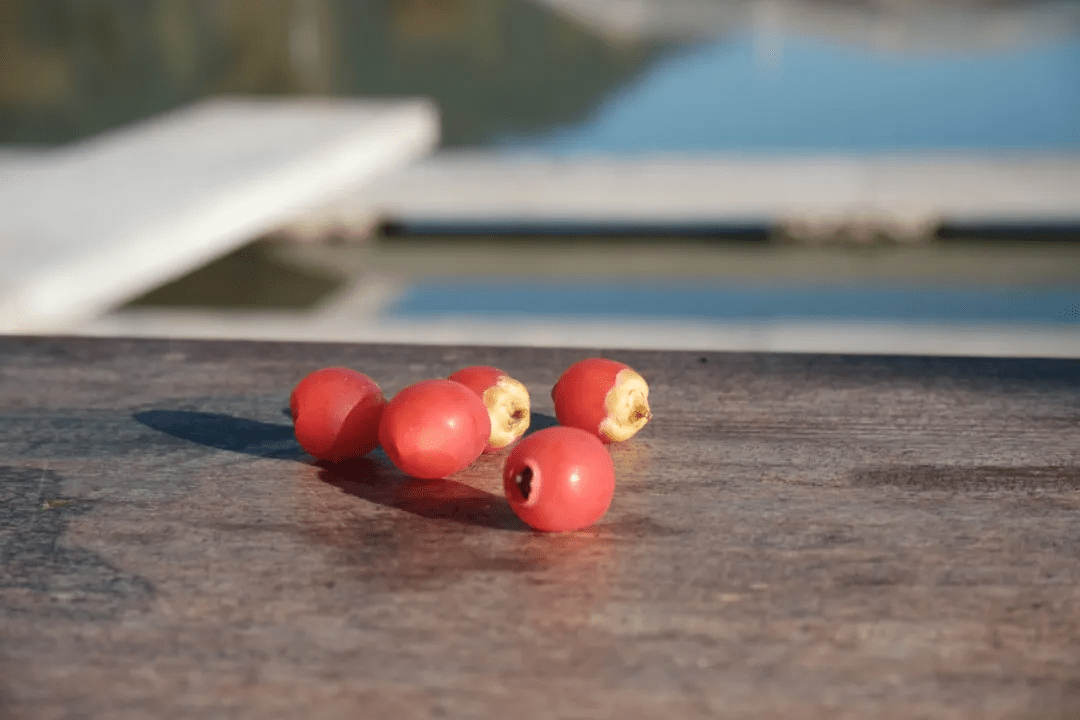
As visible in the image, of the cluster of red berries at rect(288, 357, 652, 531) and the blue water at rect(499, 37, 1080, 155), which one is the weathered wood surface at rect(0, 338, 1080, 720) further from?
the blue water at rect(499, 37, 1080, 155)

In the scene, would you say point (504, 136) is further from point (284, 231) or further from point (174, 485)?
point (174, 485)

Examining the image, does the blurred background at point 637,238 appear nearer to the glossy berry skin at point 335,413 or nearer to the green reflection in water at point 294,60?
the green reflection in water at point 294,60

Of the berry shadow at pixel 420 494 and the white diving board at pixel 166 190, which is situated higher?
the white diving board at pixel 166 190

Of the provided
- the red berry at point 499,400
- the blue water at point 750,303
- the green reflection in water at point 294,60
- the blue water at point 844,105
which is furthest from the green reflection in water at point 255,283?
the green reflection in water at point 294,60

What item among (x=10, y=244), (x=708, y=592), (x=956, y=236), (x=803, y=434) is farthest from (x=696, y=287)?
(x=708, y=592)

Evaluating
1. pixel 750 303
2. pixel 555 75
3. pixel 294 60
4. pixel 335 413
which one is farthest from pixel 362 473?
pixel 555 75

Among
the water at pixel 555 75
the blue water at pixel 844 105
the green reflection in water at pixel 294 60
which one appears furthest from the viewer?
the blue water at pixel 844 105

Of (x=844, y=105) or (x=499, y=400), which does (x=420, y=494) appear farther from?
(x=844, y=105)
